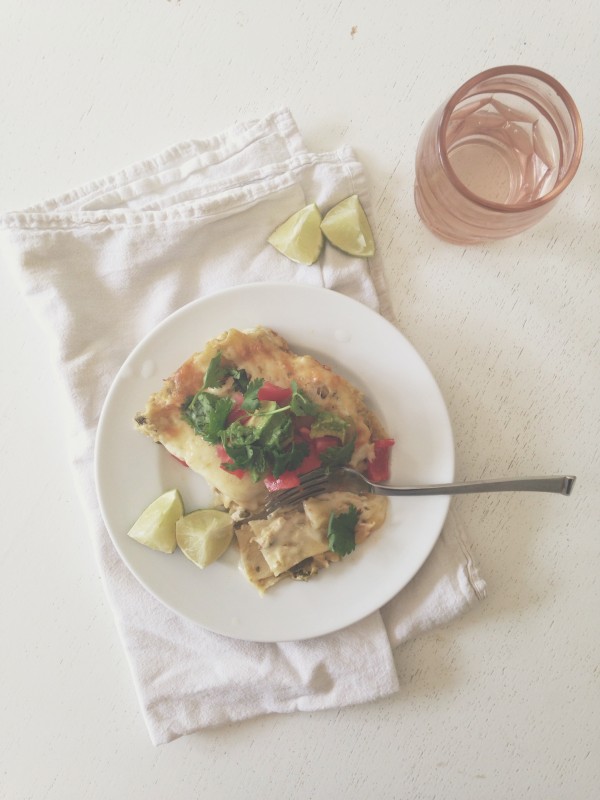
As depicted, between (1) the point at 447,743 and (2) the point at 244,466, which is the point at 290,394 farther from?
(1) the point at 447,743

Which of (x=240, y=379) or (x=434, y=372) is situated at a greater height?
(x=240, y=379)

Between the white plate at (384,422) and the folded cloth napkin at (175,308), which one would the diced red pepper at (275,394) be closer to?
the white plate at (384,422)

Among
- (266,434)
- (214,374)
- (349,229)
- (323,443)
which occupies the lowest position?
(323,443)

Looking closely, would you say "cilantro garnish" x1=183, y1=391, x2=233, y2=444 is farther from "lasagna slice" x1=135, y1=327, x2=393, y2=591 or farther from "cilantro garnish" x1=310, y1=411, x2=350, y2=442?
"cilantro garnish" x1=310, y1=411, x2=350, y2=442

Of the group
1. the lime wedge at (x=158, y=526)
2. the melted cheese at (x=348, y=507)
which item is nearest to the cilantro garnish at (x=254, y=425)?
the melted cheese at (x=348, y=507)

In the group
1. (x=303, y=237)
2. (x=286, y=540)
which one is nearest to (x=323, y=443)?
(x=286, y=540)

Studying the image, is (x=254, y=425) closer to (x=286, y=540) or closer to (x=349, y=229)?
(x=286, y=540)

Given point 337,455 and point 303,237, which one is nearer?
point 337,455
